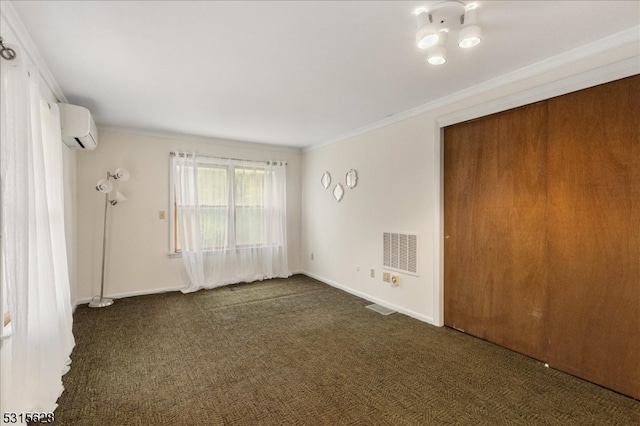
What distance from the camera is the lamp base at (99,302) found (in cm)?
389

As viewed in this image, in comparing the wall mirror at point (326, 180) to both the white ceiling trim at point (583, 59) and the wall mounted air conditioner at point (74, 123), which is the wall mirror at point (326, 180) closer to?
the white ceiling trim at point (583, 59)

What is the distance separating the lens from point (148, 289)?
14.8 ft

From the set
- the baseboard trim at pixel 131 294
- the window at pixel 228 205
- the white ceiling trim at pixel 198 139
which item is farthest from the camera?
the window at pixel 228 205

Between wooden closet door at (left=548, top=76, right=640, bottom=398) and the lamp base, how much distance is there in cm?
484

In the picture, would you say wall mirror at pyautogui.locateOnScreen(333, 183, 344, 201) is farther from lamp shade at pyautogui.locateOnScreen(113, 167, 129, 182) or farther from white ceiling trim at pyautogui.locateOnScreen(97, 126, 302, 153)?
lamp shade at pyautogui.locateOnScreen(113, 167, 129, 182)

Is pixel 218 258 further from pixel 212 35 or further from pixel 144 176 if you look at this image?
pixel 212 35

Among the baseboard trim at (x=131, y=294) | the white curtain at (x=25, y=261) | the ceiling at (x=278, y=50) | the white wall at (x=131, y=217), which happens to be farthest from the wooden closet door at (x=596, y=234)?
the baseboard trim at (x=131, y=294)

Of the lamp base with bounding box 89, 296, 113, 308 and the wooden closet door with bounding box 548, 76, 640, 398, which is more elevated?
the wooden closet door with bounding box 548, 76, 640, 398

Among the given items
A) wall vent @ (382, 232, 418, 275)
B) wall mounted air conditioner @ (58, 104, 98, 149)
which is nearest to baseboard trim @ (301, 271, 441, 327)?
wall vent @ (382, 232, 418, 275)

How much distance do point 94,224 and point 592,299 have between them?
5415 mm

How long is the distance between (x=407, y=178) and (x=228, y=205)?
2914 millimetres

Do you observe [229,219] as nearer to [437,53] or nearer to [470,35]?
[437,53]

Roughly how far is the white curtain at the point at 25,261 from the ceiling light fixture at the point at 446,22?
229 centimetres

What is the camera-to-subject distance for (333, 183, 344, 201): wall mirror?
4.71 m
